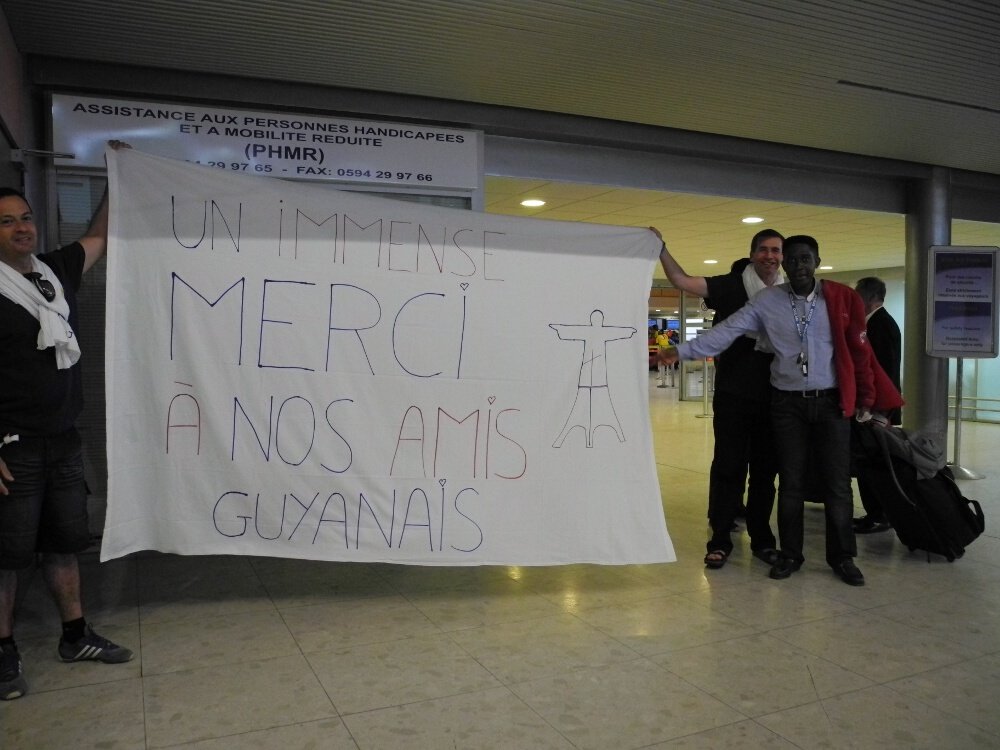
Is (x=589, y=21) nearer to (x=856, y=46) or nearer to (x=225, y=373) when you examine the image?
(x=856, y=46)

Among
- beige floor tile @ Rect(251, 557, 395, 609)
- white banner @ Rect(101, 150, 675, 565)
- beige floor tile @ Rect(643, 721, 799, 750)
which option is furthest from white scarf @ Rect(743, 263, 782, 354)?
beige floor tile @ Rect(251, 557, 395, 609)

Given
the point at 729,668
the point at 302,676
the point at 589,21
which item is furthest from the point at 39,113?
the point at 729,668

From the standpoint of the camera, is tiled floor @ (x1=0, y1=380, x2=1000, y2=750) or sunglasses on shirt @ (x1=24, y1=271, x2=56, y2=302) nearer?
tiled floor @ (x1=0, y1=380, x2=1000, y2=750)

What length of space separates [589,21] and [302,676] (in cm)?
331

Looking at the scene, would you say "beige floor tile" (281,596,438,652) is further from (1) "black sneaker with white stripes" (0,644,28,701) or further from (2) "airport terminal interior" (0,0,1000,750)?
(1) "black sneaker with white stripes" (0,644,28,701)

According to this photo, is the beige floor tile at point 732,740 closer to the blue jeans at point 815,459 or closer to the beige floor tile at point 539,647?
the beige floor tile at point 539,647

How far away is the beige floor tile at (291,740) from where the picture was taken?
238 centimetres

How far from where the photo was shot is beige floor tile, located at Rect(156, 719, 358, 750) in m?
2.38

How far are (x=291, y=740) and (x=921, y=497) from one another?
3633mm

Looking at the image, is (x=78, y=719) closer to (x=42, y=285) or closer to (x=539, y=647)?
(x=42, y=285)

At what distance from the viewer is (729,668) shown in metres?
2.97

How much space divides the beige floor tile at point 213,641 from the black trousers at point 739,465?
2.34 m

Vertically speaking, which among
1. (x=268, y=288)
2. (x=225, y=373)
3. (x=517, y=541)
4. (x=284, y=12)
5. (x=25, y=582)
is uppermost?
(x=284, y=12)

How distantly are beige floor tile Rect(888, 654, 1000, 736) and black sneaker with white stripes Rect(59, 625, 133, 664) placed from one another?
111 inches
